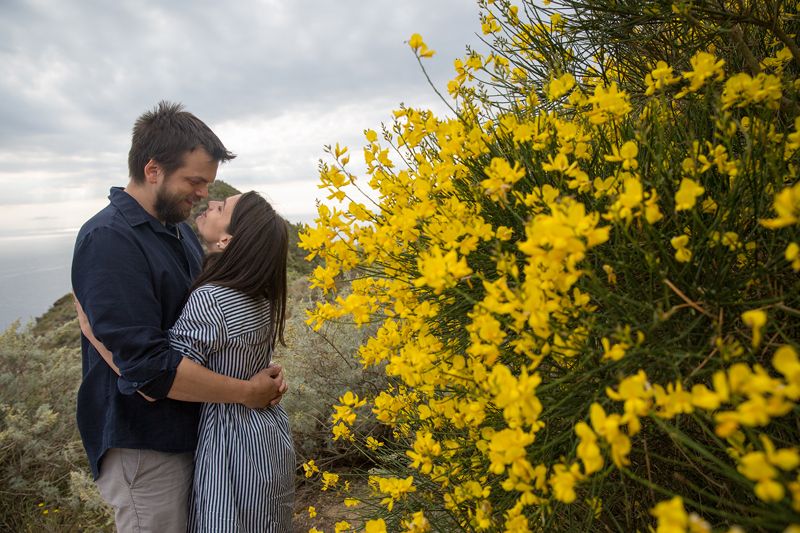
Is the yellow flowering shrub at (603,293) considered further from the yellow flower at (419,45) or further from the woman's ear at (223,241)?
the woman's ear at (223,241)

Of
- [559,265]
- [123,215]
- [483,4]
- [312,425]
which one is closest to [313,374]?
[312,425]

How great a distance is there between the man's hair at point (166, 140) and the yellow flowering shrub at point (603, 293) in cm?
100

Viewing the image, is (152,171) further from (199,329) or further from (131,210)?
(199,329)

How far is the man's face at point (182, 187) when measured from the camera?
213 centimetres

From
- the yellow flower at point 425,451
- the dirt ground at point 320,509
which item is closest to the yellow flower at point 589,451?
the yellow flower at point 425,451

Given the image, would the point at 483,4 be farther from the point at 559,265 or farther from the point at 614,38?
the point at 559,265

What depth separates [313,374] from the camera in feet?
13.0

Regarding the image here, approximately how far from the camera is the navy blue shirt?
5.51ft

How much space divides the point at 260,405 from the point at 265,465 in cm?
23

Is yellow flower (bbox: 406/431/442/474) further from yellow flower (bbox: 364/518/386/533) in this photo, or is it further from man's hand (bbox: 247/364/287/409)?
man's hand (bbox: 247/364/287/409)

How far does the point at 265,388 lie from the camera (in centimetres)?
197

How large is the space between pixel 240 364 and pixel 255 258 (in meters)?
0.44

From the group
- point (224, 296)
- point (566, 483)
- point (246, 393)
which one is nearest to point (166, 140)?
point (224, 296)

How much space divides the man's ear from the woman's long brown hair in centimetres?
36
